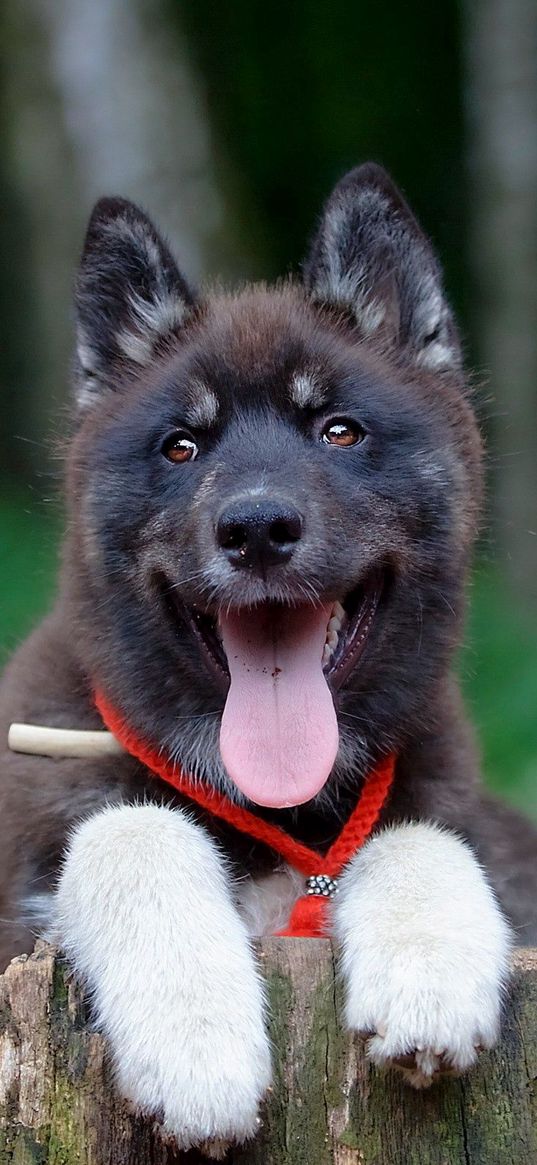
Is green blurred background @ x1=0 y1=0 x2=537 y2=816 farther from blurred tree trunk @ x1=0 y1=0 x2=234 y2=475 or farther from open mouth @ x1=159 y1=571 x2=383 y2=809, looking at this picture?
open mouth @ x1=159 y1=571 x2=383 y2=809

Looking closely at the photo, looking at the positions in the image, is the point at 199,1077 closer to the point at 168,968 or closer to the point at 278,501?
the point at 168,968

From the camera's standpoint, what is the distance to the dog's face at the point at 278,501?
347 centimetres

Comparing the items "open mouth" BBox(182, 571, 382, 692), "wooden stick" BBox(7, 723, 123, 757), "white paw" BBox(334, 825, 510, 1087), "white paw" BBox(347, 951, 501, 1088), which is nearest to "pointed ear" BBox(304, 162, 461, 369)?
"open mouth" BBox(182, 571, 382, 692)

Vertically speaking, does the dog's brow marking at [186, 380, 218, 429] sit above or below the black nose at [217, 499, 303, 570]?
above

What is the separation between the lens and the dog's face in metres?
3.47

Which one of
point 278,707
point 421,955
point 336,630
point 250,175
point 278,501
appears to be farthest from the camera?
point 250,175

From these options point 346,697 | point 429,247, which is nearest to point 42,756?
point 346,697

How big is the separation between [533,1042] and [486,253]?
780cm

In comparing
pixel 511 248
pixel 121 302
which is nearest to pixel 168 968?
pixel 121 302

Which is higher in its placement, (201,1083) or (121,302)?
(121,302)

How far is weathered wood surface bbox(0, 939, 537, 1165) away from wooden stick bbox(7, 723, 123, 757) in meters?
1.10

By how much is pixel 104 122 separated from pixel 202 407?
6.40 metres

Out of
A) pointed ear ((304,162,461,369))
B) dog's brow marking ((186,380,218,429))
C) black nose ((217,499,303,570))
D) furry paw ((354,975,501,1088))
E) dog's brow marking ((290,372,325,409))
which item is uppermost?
pointed ear ((304,162,461,369))

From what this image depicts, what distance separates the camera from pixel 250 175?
42.4ft
